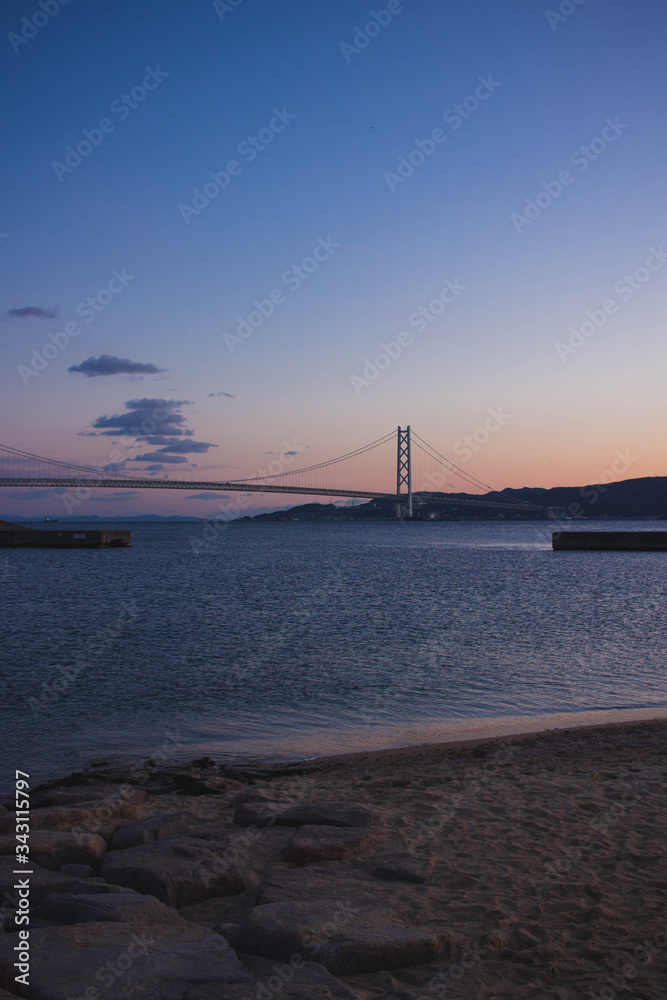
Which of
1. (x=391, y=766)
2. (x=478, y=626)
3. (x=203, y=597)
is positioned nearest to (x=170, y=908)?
(x=391, y=766)

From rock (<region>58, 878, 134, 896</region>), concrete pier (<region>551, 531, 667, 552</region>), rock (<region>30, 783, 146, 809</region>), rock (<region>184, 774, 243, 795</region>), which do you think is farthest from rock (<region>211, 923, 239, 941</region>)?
concrete pier (<region>551, 531, 667, 552</region>)

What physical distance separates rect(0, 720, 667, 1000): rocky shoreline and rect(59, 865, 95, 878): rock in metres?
0.01

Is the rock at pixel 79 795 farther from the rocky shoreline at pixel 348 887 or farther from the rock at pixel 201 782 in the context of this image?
the rock at pixel 201 782

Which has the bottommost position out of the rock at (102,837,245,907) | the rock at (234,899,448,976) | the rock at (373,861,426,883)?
the rock at (373,861,426,883)

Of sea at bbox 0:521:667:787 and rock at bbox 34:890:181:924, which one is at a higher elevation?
rock at bbox 34:890:181:924

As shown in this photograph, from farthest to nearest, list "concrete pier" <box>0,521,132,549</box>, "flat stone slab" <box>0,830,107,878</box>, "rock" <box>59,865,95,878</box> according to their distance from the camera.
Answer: "concrete pier" <box>0,521,132,549</box> < "flat stone slab" <box>0,830,107,878</box> < "rock" <box>59,865,95,878</box>

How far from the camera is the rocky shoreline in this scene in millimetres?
2674

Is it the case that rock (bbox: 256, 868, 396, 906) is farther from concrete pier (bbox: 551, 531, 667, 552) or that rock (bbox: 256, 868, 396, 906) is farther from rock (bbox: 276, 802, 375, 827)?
concrete pier (bbox: 551, 531, 667, 552)

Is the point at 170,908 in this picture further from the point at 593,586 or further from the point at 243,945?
the point at 593,586

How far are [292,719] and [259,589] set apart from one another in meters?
16.7

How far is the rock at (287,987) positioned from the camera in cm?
248

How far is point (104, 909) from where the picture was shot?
3.08m

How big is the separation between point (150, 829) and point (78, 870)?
1.69 feet

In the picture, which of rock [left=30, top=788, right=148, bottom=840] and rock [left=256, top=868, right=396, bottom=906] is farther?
rock [left=30, top=788, right=148, bottom=840]
